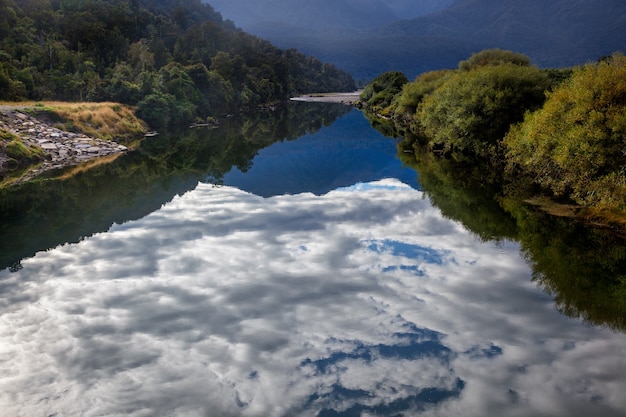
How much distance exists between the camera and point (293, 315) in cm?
1698

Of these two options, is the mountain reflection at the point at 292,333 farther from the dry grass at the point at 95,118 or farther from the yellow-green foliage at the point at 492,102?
the dry grass at the point at 95,118

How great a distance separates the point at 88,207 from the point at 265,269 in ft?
56.2

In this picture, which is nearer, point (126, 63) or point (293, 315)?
point (293, 315)

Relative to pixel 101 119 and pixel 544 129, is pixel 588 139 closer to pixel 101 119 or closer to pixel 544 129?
pixel 544 129

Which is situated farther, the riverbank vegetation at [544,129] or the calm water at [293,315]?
the riverbank vegetation at [544,129]

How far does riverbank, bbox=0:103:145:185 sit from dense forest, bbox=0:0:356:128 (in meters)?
11.7

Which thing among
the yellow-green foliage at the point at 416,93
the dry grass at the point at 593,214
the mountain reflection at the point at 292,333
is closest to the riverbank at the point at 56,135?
the mountain reflection at the point at 292,333

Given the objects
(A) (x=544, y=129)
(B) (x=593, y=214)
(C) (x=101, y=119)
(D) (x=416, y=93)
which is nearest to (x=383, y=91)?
(D) (x=416, y=93)

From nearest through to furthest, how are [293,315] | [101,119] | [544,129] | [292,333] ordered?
1. [292,333]
2. [293,315]
3. [544,129]
4. [101,119]

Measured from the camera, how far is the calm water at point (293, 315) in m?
12.6

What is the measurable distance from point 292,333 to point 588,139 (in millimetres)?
22585

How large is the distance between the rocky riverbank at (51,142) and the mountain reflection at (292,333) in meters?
26.9

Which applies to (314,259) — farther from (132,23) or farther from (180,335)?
(132,23)

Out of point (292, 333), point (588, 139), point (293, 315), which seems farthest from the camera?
point (588, 139)
